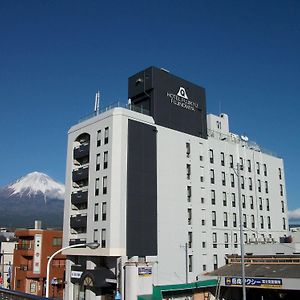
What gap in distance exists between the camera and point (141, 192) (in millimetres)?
52906

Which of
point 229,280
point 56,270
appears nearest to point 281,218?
point 229,280

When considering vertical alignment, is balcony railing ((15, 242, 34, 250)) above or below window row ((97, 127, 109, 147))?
below

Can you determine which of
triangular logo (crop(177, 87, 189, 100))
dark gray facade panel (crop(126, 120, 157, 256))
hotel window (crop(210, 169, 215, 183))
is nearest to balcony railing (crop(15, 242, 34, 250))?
dark gray facade panel (crop(126, 120, 157, 256))

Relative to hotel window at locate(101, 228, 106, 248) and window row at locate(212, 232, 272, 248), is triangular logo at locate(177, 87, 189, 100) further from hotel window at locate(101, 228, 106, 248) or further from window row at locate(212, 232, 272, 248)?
hotel window at locate(101, 228, 106, 248)

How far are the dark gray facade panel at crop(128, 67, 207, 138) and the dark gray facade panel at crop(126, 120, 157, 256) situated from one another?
4506 mm

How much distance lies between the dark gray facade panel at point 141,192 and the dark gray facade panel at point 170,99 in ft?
14.8

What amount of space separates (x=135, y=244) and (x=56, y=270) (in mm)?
23578

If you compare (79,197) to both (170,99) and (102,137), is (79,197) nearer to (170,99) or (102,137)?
(102,137)

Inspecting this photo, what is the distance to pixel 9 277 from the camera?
7081 centimetres

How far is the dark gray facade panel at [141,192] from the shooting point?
51.1 metres

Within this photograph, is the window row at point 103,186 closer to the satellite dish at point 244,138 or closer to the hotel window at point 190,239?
the hotel window at point 190,239

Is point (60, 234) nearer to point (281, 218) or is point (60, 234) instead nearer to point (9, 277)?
point (9, 277)

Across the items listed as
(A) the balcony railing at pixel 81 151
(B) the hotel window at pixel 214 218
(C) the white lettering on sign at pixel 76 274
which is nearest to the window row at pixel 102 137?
(A) the balcony railing at pixel 81 151

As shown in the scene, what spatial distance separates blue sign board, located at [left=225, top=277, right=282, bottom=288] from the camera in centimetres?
4941
